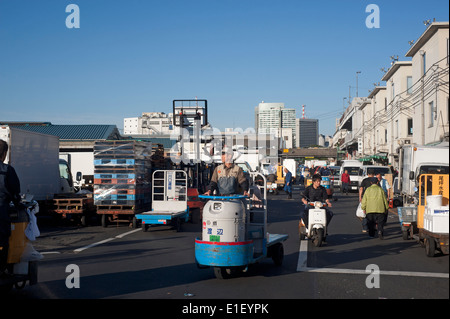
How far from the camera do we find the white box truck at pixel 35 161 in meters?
15.7

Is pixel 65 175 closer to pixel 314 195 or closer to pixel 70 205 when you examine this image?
pixel 70 205

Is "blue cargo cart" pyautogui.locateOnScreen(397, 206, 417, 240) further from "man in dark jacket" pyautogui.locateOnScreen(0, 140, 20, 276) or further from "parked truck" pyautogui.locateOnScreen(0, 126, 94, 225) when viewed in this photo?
→ "parked truck" pyautogui.locateOnScreen(0, 126, 94, 225)

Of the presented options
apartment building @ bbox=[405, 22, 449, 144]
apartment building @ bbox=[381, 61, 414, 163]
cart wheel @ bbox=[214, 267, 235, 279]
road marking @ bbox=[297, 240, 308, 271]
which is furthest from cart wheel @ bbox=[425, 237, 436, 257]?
apartment building @ bbox=[381, 61, 414, 163]

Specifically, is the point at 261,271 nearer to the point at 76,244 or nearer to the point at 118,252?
the point at 118,252

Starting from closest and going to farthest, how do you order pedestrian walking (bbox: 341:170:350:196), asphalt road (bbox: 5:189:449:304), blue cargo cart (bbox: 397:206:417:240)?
asphalt road (bbox: 5:189:449:304), blue cargo cart (bbox: 397:206:417:240), pedestrian walking (bbox: 341:170:350:196)

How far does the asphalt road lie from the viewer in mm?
7598

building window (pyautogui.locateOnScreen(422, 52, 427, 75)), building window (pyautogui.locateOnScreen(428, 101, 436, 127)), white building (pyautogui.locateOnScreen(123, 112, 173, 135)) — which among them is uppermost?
white building (pyautogui.locateOnScreen(123, 112, 173, 135))

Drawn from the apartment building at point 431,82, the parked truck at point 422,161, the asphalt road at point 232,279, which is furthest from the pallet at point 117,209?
the apartment building at point 431,82

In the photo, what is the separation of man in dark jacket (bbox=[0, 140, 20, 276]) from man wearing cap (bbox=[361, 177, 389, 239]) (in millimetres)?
9855

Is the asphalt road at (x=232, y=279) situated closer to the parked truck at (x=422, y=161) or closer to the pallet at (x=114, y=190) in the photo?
the pallet at (x=114, y=190)

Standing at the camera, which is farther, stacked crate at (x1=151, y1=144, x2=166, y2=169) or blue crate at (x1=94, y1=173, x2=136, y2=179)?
stacked crate at (x1=151, y1=144, x2=166, y2=169)

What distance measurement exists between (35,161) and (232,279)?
11109 mm
